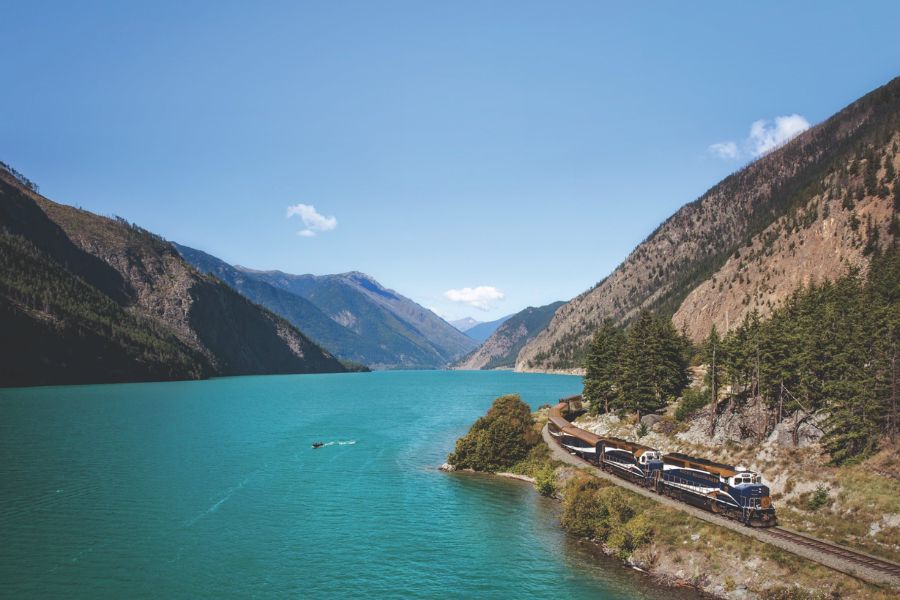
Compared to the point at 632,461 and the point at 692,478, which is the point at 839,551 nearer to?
the point at 692,478

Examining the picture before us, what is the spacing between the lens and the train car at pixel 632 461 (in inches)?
2224

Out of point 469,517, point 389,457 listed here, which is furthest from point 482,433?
point 469,517

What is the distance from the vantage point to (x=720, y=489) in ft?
154

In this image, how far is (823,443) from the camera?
55.5m

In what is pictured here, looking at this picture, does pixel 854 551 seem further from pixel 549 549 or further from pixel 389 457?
pixel 389 457

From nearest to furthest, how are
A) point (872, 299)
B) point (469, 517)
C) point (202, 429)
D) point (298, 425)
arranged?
point (469, 517), point (872, 299), point (202, 429), point (298, 425)

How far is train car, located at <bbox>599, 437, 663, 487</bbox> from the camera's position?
56478mm

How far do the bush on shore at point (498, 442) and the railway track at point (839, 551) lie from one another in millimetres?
38900

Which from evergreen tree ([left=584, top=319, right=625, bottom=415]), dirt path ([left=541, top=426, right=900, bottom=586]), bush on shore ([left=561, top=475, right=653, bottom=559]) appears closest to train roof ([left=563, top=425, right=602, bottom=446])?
bush on shore ([left=561, top=475, right=653, bottom=559])

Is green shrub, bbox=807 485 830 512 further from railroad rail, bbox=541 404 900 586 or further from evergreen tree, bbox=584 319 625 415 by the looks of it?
evergreen tree, bbox=584 319 625 415

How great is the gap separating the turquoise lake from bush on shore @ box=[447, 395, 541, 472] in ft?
14.1

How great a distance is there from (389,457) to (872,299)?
250 feet

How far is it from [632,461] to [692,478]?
996 cm

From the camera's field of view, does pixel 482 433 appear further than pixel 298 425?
No
